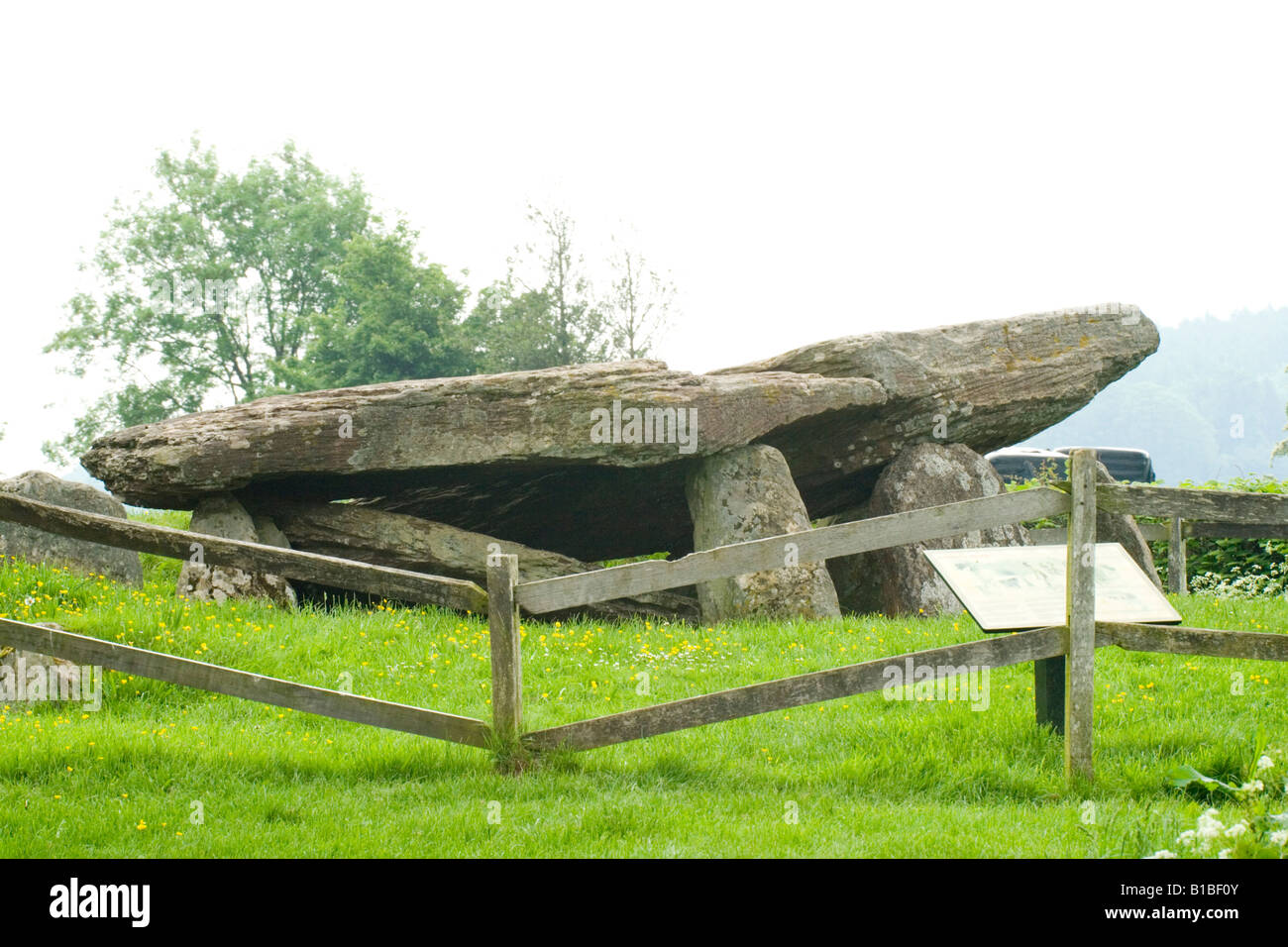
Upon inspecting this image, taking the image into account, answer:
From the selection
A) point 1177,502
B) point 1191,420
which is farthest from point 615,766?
point 1191,420

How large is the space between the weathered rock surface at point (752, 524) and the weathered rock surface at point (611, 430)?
34cm

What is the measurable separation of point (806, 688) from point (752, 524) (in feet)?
22.1

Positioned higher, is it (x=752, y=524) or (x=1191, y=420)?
(x=1191, y=420)

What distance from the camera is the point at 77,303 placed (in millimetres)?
43656

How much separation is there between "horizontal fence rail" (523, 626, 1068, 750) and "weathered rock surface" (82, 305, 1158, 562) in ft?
20.6

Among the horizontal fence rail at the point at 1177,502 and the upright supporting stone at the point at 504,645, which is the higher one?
the horizontal fence rail at the point at 1177,502

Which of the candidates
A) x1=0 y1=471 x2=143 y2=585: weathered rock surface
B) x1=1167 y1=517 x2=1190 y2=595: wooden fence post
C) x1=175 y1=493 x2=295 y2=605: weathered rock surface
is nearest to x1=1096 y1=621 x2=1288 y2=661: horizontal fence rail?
x1=1167 y1=517 x2=1190 y2=595: wooden fence post

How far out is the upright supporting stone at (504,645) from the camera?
546 cm

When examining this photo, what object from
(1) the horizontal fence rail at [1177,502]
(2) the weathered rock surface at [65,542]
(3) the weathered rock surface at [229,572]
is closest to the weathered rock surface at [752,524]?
(3) the weathered rock surface at [229,572]

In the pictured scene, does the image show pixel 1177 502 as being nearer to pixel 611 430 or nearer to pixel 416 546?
pixel 611 430

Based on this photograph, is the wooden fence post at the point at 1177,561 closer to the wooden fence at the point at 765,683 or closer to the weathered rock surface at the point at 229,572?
the wooden fence at the point at 765,683

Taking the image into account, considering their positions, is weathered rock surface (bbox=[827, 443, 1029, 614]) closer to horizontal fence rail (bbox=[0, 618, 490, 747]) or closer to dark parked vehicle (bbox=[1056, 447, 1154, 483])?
horizontal fence rail (bbox=[0, 618, 490, 747])

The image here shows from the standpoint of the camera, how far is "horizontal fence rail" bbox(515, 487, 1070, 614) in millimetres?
5496

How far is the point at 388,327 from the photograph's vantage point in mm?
39688
